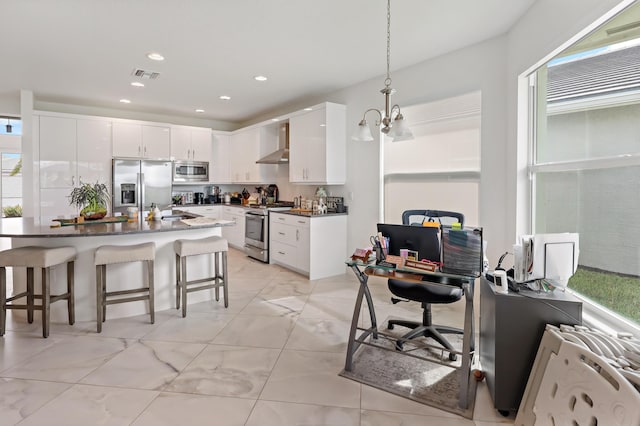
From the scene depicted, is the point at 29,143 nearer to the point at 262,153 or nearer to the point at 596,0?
the point at 262,153

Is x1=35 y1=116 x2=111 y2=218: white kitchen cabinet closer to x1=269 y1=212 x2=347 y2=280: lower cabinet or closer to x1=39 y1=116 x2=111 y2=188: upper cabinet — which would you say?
x1=39 y1=116 x2=111 y2=188: upper cabinet

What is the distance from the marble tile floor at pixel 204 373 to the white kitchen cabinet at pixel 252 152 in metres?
3.51

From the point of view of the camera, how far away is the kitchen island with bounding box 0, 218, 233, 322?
3.17 metres

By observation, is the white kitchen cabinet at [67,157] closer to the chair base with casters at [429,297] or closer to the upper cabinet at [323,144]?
the upper cabinet at [323,144]

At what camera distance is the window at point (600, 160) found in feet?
6.28

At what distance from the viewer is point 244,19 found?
9.90 feet

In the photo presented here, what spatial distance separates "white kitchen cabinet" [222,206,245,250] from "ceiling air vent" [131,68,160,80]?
271cm

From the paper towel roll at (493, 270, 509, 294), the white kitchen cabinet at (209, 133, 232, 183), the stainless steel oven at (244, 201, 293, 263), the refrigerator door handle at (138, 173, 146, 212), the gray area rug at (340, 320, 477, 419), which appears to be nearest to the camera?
the paper towel roll at (493, 270, 509, 294)

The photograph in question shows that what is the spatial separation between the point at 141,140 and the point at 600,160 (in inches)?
262

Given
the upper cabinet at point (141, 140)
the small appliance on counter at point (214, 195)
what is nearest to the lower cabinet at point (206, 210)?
the small appliance on counter at point (214, 195)

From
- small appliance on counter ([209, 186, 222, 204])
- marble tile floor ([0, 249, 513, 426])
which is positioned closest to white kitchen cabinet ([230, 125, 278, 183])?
small appliance on counter ([209, 186, 222, 204])

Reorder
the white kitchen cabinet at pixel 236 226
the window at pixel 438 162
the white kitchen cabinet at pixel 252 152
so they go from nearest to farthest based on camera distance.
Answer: the window at pixel 438 162, the white kitchen cabinet at pixel 252 152, the white kitchen cabinet at pixel 236 226

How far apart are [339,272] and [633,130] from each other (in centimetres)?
372

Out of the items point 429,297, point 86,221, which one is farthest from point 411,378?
point 86,221
